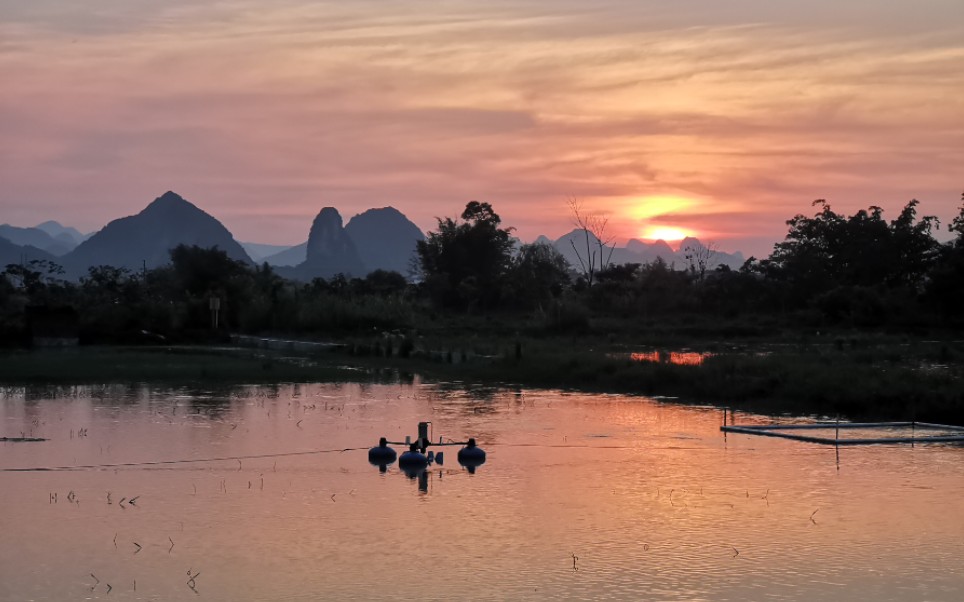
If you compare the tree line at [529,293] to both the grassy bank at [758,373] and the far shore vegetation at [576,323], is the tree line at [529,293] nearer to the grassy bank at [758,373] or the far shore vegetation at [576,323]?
the far shore vegetation at [576,323]

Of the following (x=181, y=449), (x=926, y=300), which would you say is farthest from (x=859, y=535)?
(x=926, y=300)

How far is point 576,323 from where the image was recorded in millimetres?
36656

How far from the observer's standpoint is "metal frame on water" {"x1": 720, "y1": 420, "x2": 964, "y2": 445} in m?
13.5

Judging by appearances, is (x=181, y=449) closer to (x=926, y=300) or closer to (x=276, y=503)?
(x=276, y=503)

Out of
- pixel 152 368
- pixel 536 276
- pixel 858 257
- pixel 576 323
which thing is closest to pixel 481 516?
pixel 152 368

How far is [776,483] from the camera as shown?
1109 cm

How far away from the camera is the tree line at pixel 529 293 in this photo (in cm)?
3666

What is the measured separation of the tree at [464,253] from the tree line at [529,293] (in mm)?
70

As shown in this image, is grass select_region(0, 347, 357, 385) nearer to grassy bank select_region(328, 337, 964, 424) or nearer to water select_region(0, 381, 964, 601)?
grassy bank select_region(328, 337, 964, 424)

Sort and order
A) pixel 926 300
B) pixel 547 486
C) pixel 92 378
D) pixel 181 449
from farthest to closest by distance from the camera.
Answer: pixel 926 300 < pixel 92 378 < pixel 181 449 < pixel 547 486

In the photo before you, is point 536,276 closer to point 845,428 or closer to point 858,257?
point 858,257

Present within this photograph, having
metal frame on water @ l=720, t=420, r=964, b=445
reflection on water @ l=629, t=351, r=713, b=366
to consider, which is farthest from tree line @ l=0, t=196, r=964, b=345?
metal frame on water @ l=720, t=420, r=964, b=445

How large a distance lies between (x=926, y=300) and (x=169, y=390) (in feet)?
87.0

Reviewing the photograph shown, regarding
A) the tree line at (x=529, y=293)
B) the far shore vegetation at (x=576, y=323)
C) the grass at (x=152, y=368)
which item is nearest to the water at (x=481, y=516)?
the far shore vegetation at (x=576, y=323)
